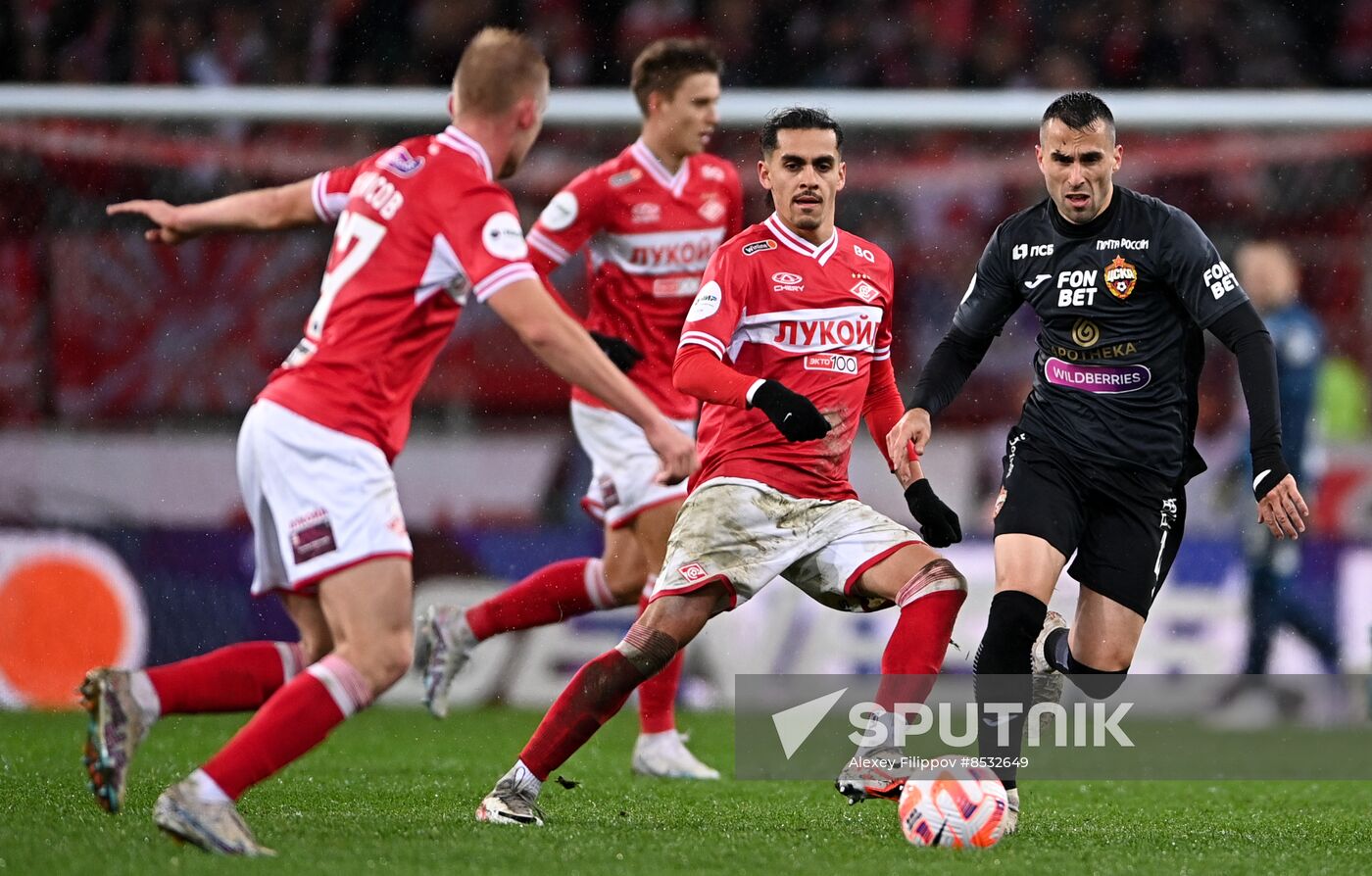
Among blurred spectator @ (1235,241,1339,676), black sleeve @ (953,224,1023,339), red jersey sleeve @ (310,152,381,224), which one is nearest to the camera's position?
red jersey sleeve @ (310,152,381,224)

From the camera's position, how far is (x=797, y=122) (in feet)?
18.6

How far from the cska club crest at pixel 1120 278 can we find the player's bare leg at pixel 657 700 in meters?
2.26

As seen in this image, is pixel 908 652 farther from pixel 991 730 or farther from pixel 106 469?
pixel 106 469

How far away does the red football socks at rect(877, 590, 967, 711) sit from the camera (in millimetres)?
5305

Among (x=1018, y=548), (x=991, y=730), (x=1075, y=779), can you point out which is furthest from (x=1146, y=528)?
(x=1075, y=779)

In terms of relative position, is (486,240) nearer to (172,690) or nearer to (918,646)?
(172,690)

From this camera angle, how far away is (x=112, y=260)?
1007 centimetres

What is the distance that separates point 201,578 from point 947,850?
5.91m

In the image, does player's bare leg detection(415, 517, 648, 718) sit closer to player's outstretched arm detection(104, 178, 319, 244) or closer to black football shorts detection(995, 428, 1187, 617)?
black football shorts detection(995, 428, 1187, 617)

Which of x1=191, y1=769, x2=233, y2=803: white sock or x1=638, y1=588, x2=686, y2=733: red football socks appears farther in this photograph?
x1=638, y1=588, x2=686, y2=733: red football socks

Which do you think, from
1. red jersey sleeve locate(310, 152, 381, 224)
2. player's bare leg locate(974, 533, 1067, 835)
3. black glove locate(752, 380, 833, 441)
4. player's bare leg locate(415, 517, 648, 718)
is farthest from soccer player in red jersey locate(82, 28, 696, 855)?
player's bare leg locate(415, 517, 648, 718)

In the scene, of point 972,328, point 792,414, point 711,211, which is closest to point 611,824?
point 792,414

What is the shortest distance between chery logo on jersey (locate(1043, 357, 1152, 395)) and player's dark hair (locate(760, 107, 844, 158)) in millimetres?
1049

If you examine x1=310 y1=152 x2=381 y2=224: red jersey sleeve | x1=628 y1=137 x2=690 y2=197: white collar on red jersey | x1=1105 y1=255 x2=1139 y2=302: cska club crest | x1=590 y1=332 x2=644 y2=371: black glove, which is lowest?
x1=590 y1=332 x2=644 y2=371: black glove
